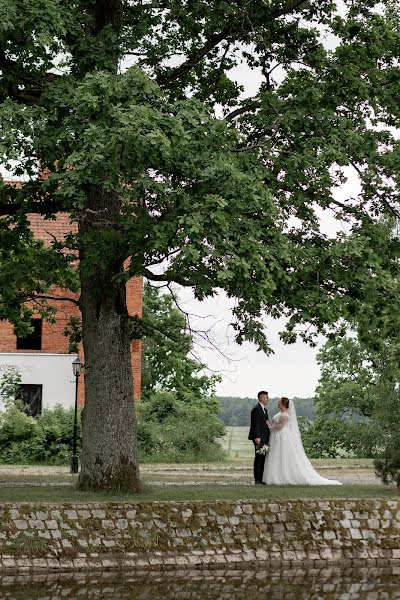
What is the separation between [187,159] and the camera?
20.9 m

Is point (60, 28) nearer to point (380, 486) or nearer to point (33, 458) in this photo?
point (380, 486)

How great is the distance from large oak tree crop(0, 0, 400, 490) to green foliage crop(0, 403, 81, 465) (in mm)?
12761

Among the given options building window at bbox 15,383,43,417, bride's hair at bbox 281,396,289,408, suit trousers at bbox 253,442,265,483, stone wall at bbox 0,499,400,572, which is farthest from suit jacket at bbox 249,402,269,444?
building window at bbox 15,383,43,417

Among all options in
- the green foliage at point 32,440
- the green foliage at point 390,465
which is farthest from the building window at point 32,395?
the green foliage at point 390,465

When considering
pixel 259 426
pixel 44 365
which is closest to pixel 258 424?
pixel 259 426

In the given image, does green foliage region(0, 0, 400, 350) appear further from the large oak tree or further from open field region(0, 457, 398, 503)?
open field region(0, 457, 398, 503)

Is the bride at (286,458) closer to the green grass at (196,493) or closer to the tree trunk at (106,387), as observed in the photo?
the green grass at (196,493)

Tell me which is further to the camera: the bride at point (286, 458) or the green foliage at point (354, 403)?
the green foliage at point (354, 403)

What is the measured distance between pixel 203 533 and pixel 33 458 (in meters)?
19.0

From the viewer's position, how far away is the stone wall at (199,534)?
67.9 ft

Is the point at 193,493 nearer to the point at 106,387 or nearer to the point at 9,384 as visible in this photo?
the point at 106,387

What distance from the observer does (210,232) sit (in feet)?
67.1

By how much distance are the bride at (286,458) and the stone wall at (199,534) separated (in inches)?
191

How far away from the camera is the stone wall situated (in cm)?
2069
